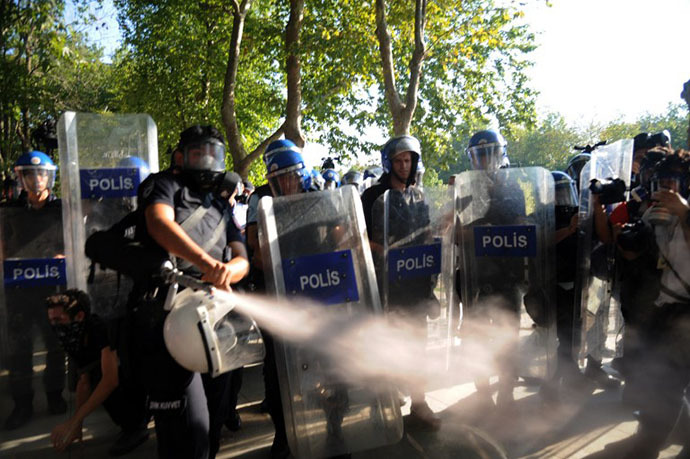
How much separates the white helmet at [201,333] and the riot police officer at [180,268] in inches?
4.2

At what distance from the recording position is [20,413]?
394cm

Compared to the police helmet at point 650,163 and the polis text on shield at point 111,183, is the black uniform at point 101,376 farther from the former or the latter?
the police helmet at point 650,163

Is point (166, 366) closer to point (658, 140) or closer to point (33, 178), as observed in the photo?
point (33, 178)

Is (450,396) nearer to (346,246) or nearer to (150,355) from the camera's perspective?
(346,246)

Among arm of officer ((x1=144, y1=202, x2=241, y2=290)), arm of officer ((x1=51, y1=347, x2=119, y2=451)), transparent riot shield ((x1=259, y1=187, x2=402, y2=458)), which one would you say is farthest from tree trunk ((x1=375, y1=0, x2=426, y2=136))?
arm of officer ((x1=144, y1=202, x2=241, y2=290))

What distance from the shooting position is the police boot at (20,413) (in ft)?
12.6

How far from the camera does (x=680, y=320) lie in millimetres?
2729

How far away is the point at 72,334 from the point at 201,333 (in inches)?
75.1

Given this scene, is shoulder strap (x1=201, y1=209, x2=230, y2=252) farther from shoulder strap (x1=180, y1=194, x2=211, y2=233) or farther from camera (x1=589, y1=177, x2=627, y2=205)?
camera (x1=589, y1=177, x2=627, y2=205)

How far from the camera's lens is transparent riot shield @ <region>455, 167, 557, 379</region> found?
3.37m

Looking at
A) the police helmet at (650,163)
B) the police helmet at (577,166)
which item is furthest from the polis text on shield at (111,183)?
the police helmet at (577,166)

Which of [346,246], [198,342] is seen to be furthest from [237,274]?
[346,246]

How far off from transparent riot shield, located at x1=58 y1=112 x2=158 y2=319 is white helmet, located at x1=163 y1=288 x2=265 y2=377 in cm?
199

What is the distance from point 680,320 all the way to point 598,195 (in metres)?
0.92
